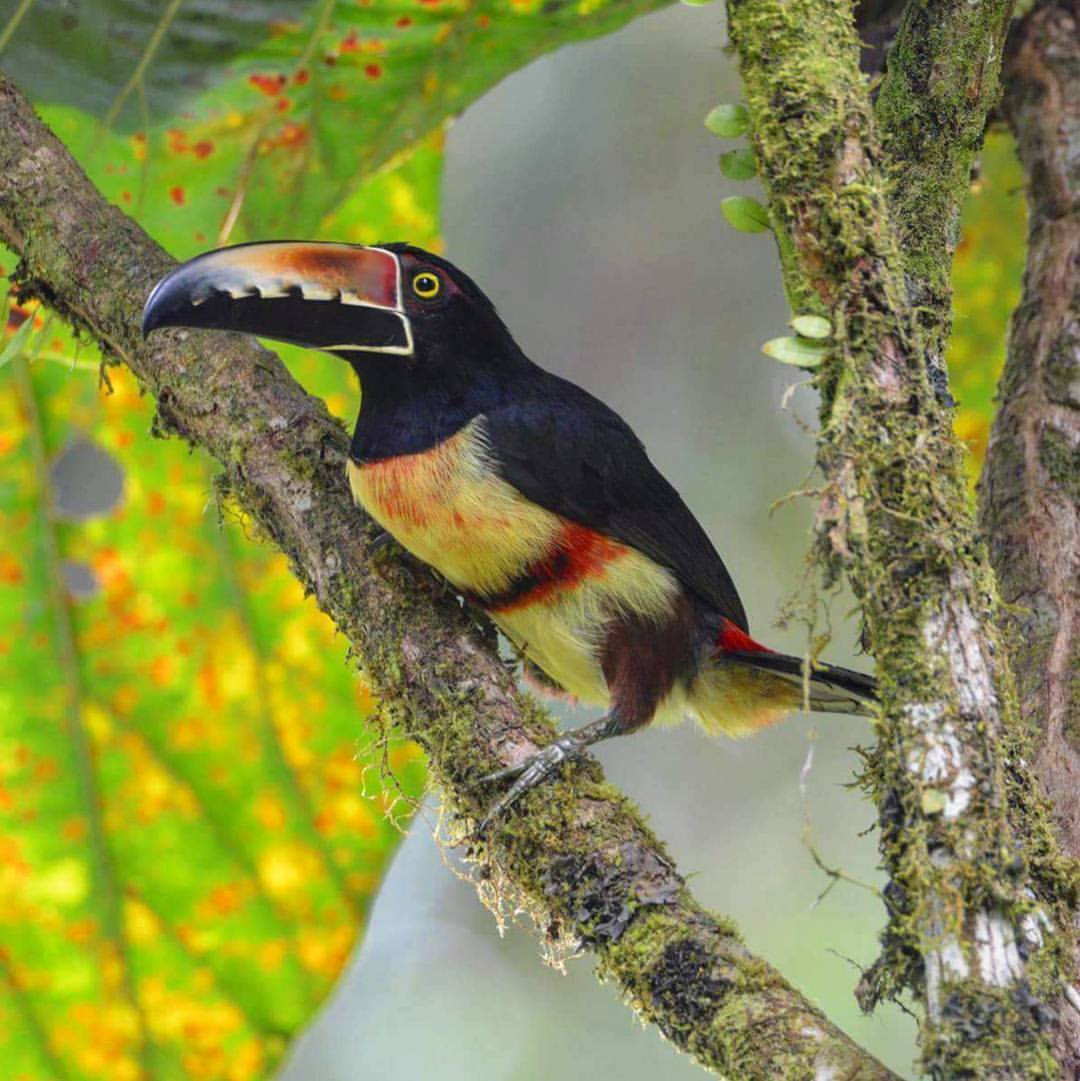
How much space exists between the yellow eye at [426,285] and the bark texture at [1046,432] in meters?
1.07

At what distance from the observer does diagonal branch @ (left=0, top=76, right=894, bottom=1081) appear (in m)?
1.75

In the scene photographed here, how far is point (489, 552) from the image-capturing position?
2.67m

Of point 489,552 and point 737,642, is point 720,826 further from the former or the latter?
point 489,552

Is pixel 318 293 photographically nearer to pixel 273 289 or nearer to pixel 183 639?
pixel 273 289

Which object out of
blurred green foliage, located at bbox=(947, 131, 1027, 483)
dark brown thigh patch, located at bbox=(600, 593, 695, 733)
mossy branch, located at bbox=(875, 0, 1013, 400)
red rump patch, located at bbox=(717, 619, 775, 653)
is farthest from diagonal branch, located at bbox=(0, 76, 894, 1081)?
blurred green foliage, located at bbox=(947, 131, 1027, 483)

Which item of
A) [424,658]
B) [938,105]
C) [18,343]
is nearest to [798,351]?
[938,105]

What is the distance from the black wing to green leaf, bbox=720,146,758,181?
2.62 feet

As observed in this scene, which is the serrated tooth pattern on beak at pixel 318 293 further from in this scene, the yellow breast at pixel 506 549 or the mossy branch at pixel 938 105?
the mossy branch at pixel 938 105

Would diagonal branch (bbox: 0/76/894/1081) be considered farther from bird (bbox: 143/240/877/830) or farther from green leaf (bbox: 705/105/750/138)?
green leaf (bbox: 705/105/750/138)

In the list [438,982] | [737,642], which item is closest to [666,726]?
[737,642]

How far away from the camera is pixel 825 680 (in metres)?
2.86

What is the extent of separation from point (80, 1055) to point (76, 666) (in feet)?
2.58

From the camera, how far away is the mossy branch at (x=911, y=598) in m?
1.56

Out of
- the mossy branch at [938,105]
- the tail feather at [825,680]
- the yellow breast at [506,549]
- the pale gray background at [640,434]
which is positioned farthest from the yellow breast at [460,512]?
the pale gray background at [640,434]
